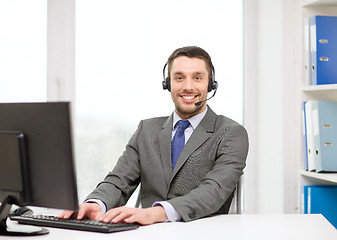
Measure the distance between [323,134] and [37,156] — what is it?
1520mm

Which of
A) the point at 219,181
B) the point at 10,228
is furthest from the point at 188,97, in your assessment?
the point at 10,228

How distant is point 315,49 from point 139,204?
3.91ft

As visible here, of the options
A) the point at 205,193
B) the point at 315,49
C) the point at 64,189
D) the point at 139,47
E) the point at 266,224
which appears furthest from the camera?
the point at 139,47

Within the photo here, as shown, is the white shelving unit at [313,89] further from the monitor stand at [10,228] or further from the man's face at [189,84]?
the monitor stand at [10,228]

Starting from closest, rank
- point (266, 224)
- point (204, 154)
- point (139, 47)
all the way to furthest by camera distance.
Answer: point (266, 224)
point (204, 154)
point (139, 47)

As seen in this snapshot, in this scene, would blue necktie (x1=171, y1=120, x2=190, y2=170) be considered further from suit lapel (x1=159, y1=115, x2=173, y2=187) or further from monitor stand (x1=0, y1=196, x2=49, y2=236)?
monitor stand (x1=0, y1=196, x2=49, y2=236)

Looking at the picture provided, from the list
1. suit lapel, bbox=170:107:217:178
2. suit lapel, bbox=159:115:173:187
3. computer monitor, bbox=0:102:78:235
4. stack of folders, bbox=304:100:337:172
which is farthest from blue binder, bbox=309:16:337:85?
computer monitor, bbox=0:102:78:235

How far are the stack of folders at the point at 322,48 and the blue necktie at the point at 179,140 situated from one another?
79 centimetres

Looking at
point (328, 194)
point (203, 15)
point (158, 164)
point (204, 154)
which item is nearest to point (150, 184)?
point (158, 164)

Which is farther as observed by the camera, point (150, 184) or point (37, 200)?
point (150, 184)

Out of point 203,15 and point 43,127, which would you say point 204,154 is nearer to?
point 43,127

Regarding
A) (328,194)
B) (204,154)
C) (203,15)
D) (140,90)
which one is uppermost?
(203,15)

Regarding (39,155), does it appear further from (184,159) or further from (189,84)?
(189,84)

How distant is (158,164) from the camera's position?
6.07 feet
